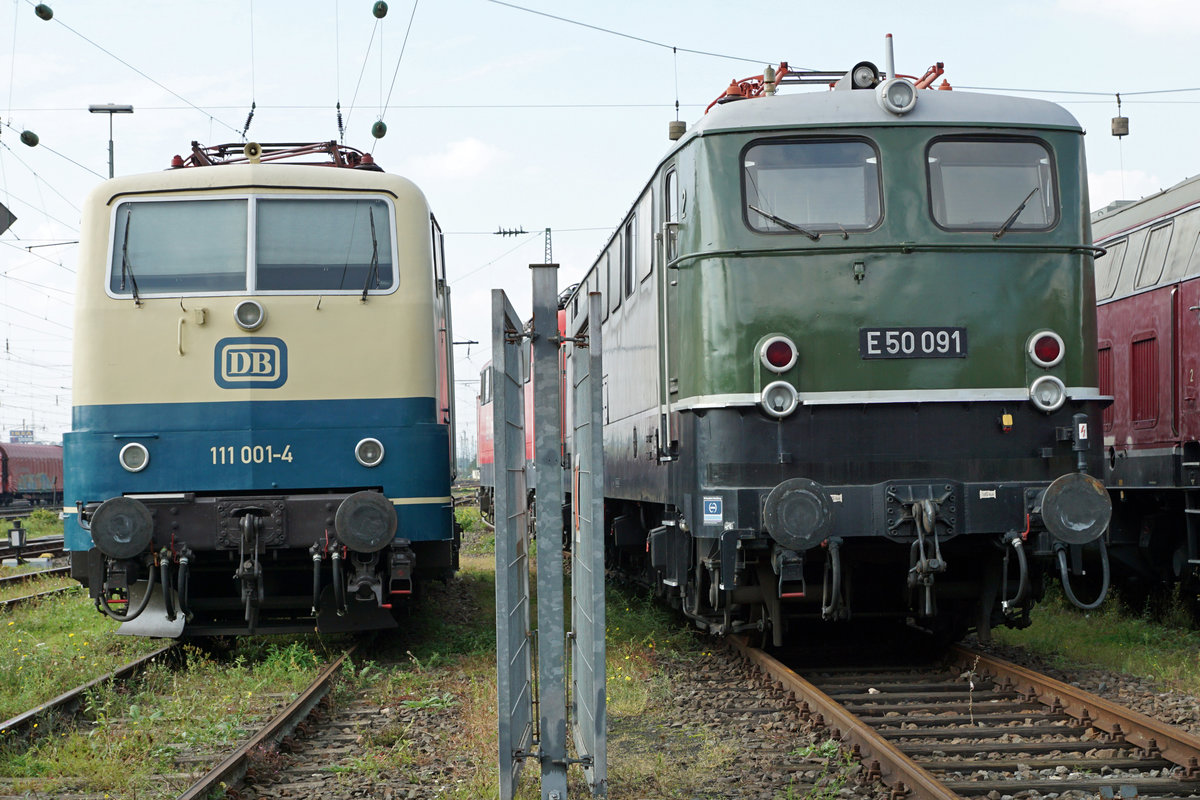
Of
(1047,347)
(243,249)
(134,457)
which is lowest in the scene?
(134,457)

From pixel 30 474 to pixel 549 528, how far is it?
4751 cm

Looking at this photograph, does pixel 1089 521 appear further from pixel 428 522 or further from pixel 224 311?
pixel 224 311

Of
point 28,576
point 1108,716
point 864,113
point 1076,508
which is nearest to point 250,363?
point 864,113

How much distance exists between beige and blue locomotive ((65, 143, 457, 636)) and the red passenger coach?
6.10m

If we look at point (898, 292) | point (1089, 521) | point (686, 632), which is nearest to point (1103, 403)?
point (1089, 521)

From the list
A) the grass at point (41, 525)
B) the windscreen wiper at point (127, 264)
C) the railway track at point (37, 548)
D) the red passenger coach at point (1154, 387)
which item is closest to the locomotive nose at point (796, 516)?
the red passenger coach at point (1154, 387)

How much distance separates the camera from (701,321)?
761cm

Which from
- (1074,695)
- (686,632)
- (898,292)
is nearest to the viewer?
(1074,695)

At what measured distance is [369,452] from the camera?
859 centimetres

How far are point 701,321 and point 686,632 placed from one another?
3.82m

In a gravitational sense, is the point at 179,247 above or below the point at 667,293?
above

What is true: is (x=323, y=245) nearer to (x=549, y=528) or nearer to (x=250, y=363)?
(x=250, y=363)

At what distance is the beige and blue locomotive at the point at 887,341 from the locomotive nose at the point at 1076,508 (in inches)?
0.5

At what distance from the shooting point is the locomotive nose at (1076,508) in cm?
701
